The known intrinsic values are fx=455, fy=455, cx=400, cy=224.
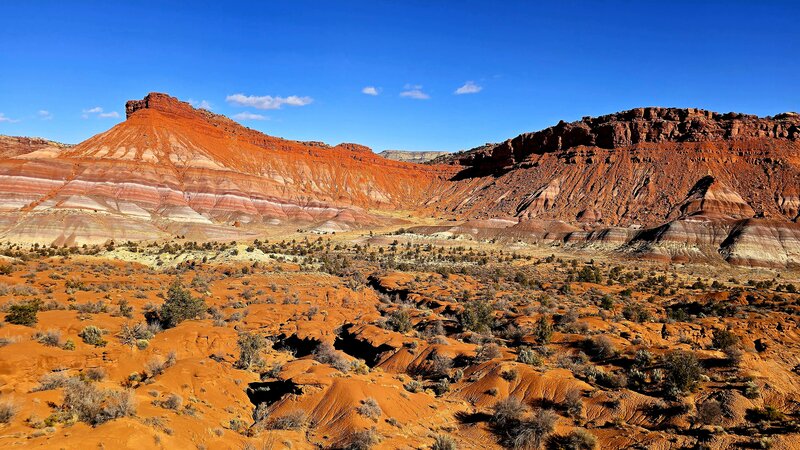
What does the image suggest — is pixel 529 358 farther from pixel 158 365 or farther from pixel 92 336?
pixel 92 336

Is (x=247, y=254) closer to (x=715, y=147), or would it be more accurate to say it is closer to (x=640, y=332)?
(x=640, y=332)

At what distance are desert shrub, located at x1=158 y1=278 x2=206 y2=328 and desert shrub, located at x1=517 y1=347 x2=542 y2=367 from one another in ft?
42.9

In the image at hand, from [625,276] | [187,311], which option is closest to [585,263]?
[625,276]

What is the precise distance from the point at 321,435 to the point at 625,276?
3772 cm

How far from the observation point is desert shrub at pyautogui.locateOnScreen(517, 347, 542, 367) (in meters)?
14.4

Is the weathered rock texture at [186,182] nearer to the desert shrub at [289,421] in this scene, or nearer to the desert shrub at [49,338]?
the desert shrub at [49,338]

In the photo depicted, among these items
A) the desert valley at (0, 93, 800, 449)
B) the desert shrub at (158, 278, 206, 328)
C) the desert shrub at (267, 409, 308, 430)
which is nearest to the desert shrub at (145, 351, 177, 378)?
the desert valley at (0, 93, 800, 449)

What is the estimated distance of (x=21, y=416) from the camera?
8.62 m

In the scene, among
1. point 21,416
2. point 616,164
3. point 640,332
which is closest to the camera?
point 21,416

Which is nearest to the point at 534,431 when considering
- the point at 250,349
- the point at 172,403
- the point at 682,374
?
the point at 682,374

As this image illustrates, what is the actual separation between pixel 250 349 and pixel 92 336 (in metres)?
4.80

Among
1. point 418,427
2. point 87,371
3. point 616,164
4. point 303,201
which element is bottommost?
point 418,427

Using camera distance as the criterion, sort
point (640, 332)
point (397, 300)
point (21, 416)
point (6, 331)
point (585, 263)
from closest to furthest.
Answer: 1. point (21, 416)
2. point (6, 331)
3. point (640, 332)
4. point (397, 300)
5. point (585, 263)

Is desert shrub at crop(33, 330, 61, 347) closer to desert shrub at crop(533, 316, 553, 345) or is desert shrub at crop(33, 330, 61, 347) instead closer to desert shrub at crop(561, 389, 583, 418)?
desert shrub at crop(561, 389, 583, 418)
